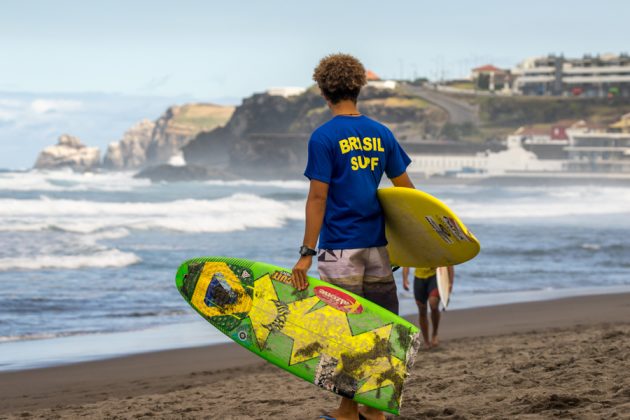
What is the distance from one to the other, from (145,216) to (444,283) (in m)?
26.6

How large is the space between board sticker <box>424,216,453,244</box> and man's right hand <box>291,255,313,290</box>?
0.60m

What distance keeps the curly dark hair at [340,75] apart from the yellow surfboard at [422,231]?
0.44 metres

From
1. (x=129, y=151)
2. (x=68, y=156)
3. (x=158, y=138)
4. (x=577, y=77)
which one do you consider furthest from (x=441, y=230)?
(x=158, y=138)

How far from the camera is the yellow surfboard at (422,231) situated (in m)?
4.09

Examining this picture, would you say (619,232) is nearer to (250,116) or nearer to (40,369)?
(40,369)

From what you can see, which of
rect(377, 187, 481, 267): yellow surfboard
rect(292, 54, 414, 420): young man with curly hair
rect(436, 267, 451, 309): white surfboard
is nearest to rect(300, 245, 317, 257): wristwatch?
rect(292, 54, 414, 420): young man with curly hair

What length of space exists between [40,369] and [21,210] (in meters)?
28.2

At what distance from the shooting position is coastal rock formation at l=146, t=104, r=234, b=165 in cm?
18338

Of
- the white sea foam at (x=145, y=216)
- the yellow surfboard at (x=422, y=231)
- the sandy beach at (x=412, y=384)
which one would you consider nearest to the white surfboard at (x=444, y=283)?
the sandy beach at (x=412, y=384)

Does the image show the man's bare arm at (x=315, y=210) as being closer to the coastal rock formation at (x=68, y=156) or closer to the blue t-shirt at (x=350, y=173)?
the blue t-shirt at (x=350, y=173)

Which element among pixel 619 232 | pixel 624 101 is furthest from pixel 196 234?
pixel 624 101

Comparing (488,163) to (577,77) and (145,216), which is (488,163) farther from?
(145,216)

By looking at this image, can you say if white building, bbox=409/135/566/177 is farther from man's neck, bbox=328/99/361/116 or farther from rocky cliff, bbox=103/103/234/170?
man's neck, bbox=328/99/361/116

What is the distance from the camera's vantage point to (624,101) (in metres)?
134
